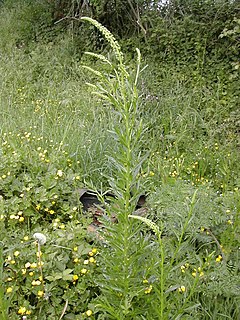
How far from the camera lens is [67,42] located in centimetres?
704

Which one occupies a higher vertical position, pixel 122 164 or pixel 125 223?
pixel 122 164

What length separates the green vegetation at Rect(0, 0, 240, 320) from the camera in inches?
58.2

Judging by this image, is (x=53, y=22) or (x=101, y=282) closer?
(x=101, y=282)

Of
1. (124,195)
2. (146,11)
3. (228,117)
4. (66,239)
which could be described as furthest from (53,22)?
(124,195)

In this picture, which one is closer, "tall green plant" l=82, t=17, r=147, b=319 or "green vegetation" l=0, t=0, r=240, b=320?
"tall green plant" l=82, t=17, r=147, b=319

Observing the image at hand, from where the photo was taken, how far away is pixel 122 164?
1.43 metres

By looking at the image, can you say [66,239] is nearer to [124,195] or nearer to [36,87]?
[124,195]

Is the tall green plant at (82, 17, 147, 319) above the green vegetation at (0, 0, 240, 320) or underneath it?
above

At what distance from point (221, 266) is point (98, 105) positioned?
3.02 metres

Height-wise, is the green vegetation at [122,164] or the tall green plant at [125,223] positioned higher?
the tall green plant at [125,223]

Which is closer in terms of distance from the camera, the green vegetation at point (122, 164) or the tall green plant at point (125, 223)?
the tall green plant at point (125, 223)

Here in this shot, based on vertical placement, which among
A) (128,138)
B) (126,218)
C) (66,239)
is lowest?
(66,239)

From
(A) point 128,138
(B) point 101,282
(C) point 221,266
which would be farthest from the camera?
(C) point 221,266

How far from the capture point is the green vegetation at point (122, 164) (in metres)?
1.48
